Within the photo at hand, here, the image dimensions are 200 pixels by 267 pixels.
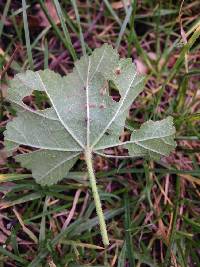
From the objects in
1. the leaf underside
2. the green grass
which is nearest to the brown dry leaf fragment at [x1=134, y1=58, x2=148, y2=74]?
the green grass

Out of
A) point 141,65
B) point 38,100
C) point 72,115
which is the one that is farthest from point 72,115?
point 141,65

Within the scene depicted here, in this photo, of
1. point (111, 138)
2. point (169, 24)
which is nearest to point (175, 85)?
point (169, 24)

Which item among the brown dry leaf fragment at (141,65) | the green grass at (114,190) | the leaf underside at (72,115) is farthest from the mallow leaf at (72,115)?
the brown dry leaf fragment at (141,65)

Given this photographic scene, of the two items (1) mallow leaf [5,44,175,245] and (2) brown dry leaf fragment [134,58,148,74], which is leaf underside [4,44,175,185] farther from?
(2) brown dry leaf fragment [134,58,148,74]

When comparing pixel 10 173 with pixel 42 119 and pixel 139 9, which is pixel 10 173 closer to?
pixel 42 119

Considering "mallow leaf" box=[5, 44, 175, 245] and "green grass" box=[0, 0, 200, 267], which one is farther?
"green grass" box=[0, 0, 200, 267]

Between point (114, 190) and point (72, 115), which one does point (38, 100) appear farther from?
point (114, 190)

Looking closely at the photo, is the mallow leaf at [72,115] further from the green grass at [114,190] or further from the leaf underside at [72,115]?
the green grass at [114,190]
